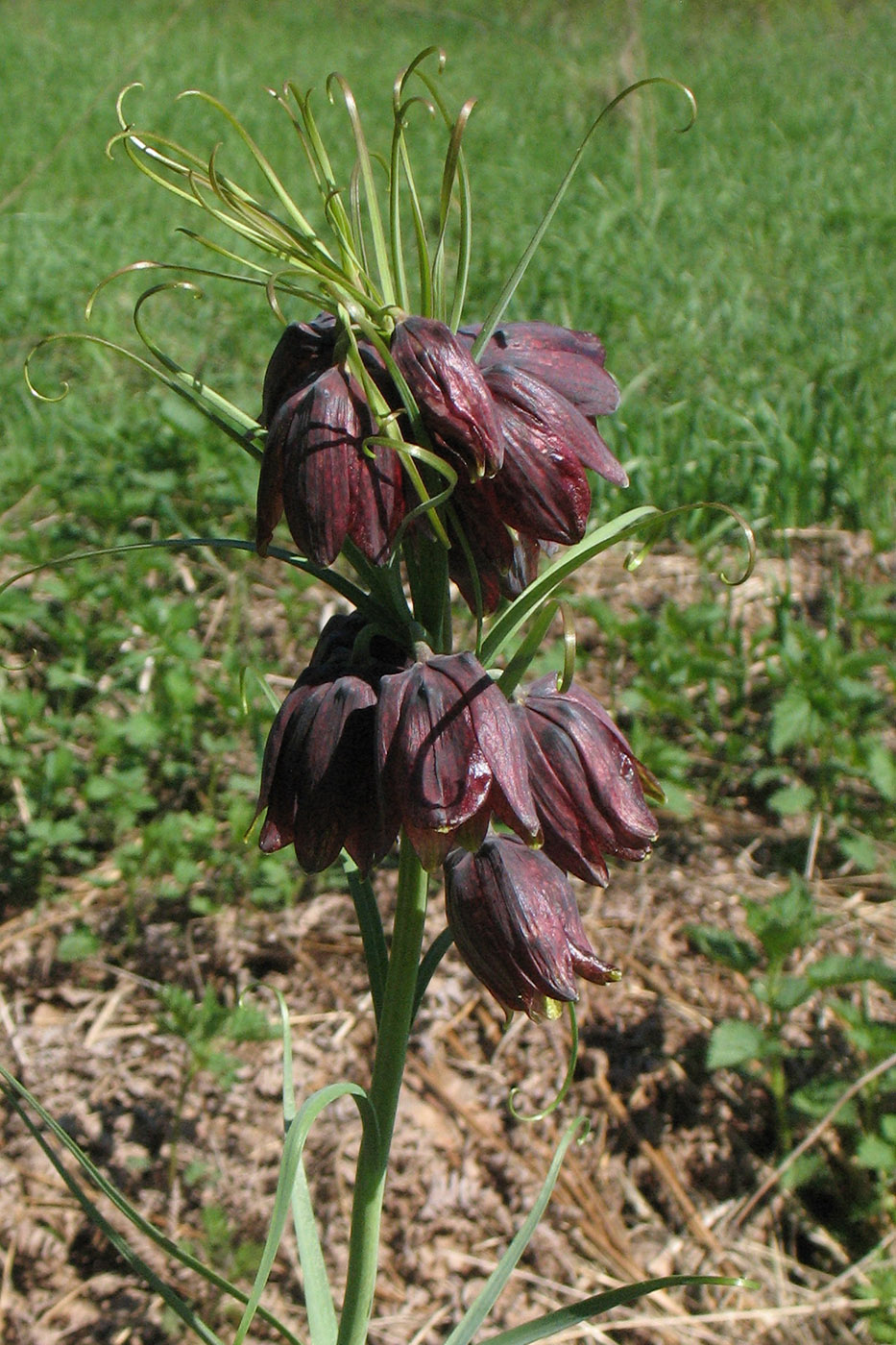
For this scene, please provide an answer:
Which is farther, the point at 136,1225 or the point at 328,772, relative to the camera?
the point at 136,1225

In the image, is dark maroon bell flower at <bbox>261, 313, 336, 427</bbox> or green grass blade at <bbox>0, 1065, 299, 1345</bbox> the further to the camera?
green grass blade at <bbox>0, 1065, 299, 1345</bbox>

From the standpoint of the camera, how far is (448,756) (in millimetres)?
816

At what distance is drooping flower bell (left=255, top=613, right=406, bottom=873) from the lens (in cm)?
86

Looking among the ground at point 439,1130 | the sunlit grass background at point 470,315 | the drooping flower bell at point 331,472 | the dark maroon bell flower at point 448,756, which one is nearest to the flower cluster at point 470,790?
the dark maroon bell flower at point 448,756

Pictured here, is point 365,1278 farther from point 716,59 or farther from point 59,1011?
point 716,59

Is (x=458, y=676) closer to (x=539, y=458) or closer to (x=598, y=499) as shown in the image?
(x=539, y=458)

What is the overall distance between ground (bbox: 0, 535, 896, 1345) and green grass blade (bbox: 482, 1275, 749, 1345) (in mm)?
496

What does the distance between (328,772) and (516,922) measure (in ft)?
0.59

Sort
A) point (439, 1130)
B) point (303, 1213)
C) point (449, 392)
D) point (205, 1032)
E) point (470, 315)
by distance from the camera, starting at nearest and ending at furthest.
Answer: point (449, 392) < point (303, 1213) < point (205, 1032) < point (439, 1130) < point (470, 315)

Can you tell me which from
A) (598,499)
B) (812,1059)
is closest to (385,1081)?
(812,1059)

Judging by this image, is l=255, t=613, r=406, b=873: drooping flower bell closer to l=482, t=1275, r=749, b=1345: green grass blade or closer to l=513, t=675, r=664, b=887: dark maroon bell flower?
l=513, t=675, r=664, b=887: dark maroon bell flower

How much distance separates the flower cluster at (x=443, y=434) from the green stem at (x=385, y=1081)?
0.84 ft

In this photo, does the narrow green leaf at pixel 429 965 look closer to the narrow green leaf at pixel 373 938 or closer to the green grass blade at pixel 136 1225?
the narrow green leaf at pixel 373 938

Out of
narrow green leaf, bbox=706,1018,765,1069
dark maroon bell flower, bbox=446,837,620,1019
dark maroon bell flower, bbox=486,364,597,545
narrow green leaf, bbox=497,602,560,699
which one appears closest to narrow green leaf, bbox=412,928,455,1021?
dark maroon bell flower, bbox=446,837,620,1019
